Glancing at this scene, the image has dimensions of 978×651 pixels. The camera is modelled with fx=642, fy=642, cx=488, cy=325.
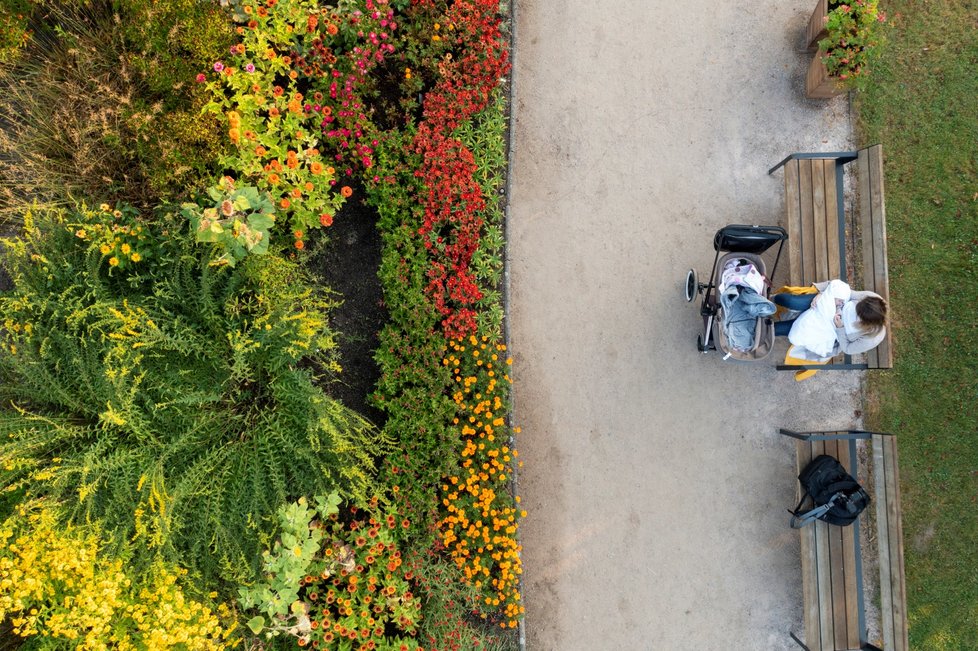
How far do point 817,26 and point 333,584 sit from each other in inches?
259

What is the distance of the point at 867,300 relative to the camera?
201 inches

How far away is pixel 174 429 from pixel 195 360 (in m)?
0.56

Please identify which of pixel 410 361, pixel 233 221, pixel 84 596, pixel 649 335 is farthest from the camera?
pixel 649 335

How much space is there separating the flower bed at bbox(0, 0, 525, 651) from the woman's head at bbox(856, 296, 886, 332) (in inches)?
116

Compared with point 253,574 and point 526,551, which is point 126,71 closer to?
point 253,574

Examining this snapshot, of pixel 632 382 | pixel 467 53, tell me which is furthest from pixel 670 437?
pixel 467 53

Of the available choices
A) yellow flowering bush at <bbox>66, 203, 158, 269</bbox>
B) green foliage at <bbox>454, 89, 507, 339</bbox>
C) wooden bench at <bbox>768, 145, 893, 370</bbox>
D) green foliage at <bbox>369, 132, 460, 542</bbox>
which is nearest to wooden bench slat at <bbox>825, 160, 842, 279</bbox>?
wooden bench at <bbox>768, 145, 893, 370</bbox>

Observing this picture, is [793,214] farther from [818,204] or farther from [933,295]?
[933,295]

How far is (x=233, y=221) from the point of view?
478cm

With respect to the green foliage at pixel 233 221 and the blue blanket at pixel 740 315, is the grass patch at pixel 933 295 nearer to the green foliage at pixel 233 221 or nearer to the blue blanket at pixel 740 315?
the blue blanket at pixel 740 315

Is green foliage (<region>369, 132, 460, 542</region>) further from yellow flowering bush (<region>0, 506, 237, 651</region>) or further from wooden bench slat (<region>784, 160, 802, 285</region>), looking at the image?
wooden bench slat (<region>784, 160, 802, 285</region>)

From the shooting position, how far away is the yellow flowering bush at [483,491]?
18.1ft

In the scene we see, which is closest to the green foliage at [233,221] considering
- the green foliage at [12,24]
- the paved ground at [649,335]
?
the green foliage at [12,24]

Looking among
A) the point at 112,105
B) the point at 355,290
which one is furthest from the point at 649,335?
the point at 112,105
